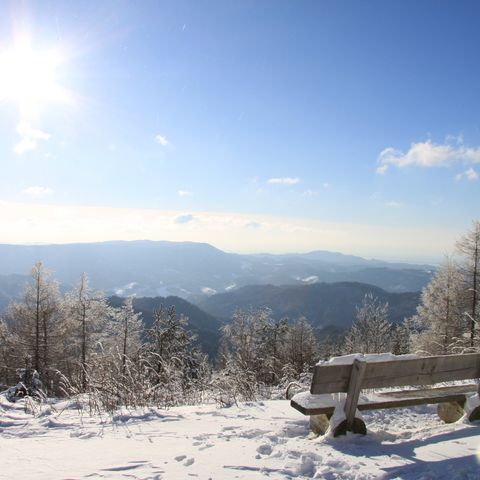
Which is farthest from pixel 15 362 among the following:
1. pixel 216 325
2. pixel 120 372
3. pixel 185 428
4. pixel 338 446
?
pixel 216 325

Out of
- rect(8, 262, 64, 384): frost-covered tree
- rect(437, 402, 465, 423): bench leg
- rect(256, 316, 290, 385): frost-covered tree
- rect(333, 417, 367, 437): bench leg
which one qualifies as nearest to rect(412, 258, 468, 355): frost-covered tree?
rect(437, 402, 465, 423): bench leg

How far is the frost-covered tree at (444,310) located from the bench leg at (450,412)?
20.3 metres

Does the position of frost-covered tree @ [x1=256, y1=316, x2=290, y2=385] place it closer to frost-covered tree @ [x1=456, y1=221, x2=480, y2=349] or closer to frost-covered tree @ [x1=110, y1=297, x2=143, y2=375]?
frost-covered tree @ [x1=110, y1=297, x2=143, y2=375]

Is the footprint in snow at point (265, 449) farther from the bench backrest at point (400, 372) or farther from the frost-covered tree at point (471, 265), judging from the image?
the frost-covered tree at point (471, 265)

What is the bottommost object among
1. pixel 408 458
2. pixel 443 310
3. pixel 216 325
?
pixel 216 325

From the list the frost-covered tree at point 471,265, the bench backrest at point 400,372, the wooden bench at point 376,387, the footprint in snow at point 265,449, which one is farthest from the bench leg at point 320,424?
the frost-covered tree at point 471,265

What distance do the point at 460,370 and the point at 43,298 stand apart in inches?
933

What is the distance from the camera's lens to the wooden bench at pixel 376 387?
5023 mm

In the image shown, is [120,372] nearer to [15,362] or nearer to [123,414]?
[123,414]

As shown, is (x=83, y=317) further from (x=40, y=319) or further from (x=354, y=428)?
(x=354, y=428)

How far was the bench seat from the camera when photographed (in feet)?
16.9

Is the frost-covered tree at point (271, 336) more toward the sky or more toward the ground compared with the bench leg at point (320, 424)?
more toward the ground

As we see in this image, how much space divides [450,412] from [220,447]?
375cm

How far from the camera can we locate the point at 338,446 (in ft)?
15.1
